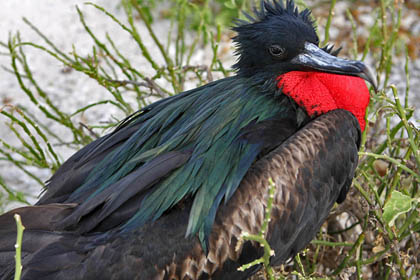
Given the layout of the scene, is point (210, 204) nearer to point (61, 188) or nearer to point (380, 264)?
point (61, 188)

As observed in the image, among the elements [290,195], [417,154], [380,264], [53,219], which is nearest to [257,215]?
[290,195]

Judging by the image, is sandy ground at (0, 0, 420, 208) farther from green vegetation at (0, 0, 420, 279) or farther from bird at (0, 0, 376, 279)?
bird at (0, 0, 376, 279)

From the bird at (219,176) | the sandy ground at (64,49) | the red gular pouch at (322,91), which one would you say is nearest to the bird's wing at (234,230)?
the bird at (219,176)

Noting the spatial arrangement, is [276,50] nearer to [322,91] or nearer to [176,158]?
[322,91]

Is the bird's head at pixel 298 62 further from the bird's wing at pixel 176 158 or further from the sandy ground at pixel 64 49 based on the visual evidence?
the sandy ground at pixel 64 49

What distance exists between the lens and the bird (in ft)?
4.22

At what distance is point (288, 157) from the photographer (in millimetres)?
1321

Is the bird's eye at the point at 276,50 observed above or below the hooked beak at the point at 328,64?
above

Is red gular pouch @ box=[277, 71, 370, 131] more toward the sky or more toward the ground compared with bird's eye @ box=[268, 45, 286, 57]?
more toward the ground

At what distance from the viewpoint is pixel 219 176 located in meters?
1.36

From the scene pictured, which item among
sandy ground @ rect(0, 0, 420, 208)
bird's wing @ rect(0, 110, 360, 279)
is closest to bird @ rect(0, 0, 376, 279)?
bird's wing @ rect(0, 110, 360, 279)

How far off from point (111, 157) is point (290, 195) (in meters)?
0.49

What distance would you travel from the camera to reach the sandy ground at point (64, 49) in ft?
10.3

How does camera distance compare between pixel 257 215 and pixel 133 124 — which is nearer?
pixel 257 215
